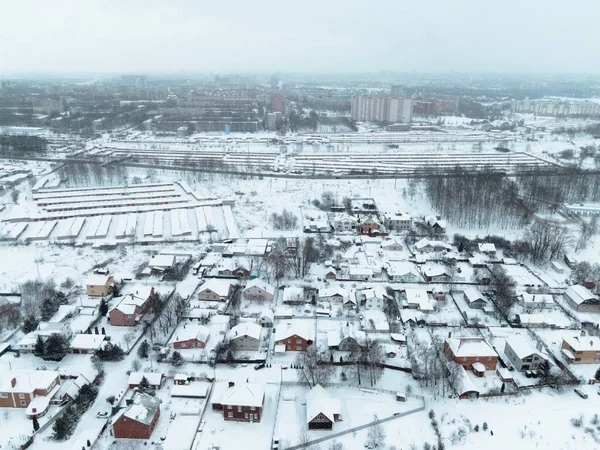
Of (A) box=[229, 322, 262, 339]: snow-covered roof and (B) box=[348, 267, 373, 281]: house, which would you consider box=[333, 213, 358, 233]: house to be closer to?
(B) box=[348, 267, 373, 281]: house

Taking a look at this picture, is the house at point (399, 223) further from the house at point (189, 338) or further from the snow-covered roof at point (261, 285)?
the house at point (189, 338)

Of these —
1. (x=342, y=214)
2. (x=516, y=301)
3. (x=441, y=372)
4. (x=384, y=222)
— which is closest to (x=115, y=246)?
(x=342, y=214)

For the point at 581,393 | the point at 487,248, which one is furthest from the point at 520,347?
the point at 487,248

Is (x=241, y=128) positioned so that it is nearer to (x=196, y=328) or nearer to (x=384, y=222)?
(x=384, y=222)

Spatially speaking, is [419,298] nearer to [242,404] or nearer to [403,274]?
[403,274]

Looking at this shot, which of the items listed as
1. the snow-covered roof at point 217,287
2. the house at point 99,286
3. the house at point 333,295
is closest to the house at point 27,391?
the house at point 99,286
